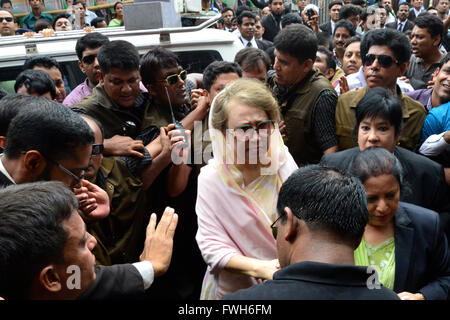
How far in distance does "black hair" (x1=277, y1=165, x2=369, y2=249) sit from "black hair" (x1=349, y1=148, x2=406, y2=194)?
21.0 inches

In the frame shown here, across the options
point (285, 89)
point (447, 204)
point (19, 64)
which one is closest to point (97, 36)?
point (19, 64)

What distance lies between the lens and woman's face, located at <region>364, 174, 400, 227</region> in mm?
1932

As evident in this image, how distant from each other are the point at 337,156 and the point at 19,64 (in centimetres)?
300

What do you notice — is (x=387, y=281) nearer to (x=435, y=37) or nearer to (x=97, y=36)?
(x=97, y=36)

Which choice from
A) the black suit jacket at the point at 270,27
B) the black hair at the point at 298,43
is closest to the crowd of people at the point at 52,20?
the black suit jacket at the point at 270,27

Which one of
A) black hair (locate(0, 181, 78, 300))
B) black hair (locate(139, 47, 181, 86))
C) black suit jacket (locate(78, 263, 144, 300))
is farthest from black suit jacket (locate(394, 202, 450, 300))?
black hair (locate(139, 47, 181, 86))

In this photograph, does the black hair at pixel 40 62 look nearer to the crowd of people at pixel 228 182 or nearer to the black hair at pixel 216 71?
the crowd of people at pixel 228 182

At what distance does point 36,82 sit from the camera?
318 cm

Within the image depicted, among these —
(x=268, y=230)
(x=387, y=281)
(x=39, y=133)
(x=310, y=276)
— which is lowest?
(x=387, y=281)

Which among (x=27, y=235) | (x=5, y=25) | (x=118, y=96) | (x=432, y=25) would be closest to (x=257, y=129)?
(x=27, y=235)

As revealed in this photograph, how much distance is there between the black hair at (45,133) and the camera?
A: 1.84 m

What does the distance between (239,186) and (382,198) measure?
0.64 m

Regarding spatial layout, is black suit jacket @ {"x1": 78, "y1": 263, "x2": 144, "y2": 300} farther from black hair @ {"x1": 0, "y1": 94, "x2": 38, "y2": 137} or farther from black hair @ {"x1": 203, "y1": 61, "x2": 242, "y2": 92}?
black hair @ {"x1": 203, "y1": 61, "x2": 242, "y2": 92}

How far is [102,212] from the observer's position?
212 centimetres
